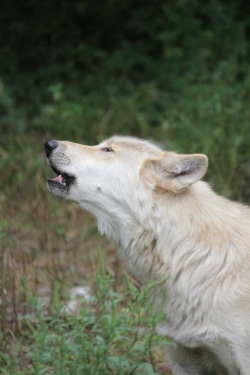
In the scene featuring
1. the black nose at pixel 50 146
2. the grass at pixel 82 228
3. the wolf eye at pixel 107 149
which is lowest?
the grass at pixel 82 228

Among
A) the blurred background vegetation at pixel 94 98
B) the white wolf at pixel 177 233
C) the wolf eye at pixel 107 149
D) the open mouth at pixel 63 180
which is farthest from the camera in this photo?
the blurred background vegetation at pixel 94 98

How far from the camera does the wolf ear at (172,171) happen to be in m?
4.98

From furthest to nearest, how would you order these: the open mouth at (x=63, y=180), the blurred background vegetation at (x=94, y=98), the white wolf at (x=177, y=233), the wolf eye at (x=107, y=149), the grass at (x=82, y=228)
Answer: the blurred background vegetation at (x=94, y=98) < the wolf eye at (x=107, y=149) < the open mouth at (x=63, y=180) < the white wolf at (x=177, y=233) < the grass at (x=82, y=228)

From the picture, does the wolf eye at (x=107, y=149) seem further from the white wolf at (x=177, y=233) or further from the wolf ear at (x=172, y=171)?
the wolf ear at (x=172, y=171)

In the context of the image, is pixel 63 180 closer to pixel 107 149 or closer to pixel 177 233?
pixel 107 149

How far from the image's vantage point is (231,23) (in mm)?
9930

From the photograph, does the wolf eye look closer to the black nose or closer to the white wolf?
the white wolf

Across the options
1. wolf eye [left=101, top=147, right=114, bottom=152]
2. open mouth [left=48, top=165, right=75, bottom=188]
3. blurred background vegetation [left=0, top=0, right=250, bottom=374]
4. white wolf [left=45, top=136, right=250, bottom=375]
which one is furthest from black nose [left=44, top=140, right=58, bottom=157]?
blurred background vegetation [left=0, top=0, right=250, bottom=374]

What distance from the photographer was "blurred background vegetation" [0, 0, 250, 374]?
7.18 m

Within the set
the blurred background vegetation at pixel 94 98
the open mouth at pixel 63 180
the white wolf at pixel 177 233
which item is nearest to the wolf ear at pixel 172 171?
the white wolf at pixel 177 233

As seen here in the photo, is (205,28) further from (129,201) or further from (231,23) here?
(129,201)

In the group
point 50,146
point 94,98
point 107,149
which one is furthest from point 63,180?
point 94,98

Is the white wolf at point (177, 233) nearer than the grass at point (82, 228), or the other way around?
the grass at point (82, 228)

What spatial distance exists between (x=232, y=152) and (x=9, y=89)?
363 cm
